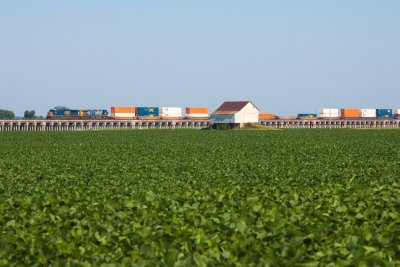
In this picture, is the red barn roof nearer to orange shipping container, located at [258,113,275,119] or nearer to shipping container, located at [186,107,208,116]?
shipping container, located at [186,107,208,116]

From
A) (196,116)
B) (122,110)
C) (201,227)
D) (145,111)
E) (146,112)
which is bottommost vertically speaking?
(201,227)

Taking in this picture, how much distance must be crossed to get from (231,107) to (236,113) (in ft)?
11.3

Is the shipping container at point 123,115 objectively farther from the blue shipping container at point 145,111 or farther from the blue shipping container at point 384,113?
the blue shipping container at point 384,113

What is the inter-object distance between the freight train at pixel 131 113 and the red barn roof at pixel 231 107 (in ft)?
149

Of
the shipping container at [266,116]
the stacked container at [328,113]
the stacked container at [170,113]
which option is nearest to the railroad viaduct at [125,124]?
the shipping container at [266,116]

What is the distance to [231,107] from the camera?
12694cm

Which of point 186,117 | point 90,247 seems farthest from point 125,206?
point 186,117

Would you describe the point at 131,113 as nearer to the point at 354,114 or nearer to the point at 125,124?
the point at 125,124

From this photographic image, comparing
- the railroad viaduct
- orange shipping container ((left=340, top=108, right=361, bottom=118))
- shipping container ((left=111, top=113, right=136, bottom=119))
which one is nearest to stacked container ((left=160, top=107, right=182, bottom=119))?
the railroad viaduct

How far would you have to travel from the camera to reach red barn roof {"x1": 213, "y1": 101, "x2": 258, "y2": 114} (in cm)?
12485

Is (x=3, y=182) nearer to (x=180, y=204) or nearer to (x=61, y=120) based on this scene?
(x=180, y=204)

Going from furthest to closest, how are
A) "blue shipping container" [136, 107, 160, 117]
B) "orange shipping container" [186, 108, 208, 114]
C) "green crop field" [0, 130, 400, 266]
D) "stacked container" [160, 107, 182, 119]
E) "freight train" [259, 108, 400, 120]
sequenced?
"freight train" [259, 108, 400, 120]
"orange shipping container" [186, 108, 208, 114]
"stacked container" [160, 107, 182, 119]
"blue shipping container" [136, 107, 160, 117]
"green crop field" [0, 130, 400, 266]

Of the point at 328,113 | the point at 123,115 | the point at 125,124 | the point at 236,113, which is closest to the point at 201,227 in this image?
the point at 236,113

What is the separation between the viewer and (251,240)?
820 centimetres
